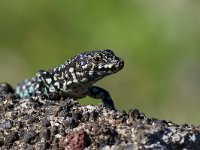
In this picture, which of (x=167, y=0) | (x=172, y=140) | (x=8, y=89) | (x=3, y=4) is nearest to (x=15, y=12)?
(x=3, y=4)

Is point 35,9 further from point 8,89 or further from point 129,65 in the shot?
point 8,89

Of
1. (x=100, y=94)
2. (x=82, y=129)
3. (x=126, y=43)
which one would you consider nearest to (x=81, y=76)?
(x=100, y=94)

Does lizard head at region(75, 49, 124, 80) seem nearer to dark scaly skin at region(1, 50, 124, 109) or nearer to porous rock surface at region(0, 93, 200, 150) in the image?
dark scaly skin at region(1, 50, 124, 109)

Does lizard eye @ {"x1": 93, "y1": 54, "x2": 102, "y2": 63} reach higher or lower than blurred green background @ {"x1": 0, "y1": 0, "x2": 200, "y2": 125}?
lower

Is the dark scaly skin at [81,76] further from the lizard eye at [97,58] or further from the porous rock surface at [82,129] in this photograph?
the porous rock surface at [82,129]

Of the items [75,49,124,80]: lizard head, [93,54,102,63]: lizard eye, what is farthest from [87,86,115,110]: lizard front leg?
[93,54,102,63]: lizard eye

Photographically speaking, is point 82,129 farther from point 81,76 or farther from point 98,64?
point 81,76

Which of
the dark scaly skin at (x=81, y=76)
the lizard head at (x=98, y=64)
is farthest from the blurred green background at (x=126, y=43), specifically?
the lizard head at (x=98, y=64)
